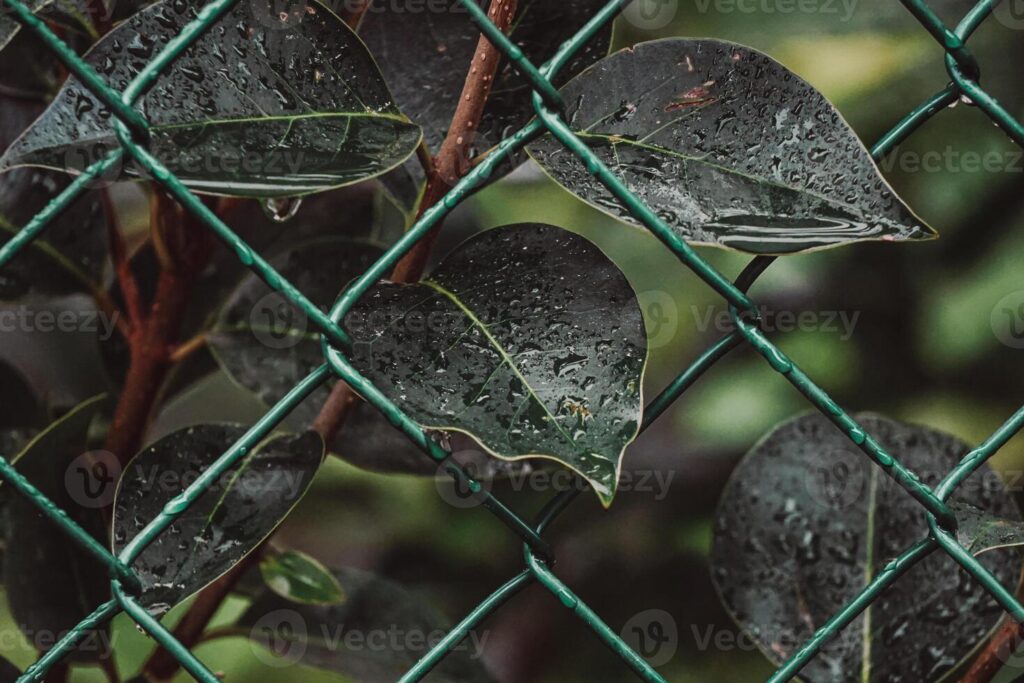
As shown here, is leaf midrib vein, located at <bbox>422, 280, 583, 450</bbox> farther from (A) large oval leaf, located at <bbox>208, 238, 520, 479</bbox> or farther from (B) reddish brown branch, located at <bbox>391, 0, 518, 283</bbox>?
(A) large oval leaf, located at <bbox>208, 238, 520, 479</bbox>

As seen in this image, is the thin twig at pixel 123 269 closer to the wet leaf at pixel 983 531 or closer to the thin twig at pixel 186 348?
the thin twig at pixel 186 348

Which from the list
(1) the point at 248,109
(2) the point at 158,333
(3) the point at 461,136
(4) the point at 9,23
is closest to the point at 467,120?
(3) the point at 461,136

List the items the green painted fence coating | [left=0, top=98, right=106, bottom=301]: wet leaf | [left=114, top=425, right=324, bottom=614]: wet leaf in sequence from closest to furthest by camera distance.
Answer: the green painted fence coating < [left=114, top=425, right=324, bottom=614]: wet leaf < [left=0, top=98, right=106, bottom=301]: wet leaf

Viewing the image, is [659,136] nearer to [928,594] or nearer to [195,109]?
[195,109]

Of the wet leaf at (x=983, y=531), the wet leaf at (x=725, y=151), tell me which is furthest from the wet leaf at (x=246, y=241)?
the wet leaf at (x=983, y=531)

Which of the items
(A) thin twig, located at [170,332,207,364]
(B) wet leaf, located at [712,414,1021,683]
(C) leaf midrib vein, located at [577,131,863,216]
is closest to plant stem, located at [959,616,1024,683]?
(B) wet leaf, located at [712,414,1021,683]

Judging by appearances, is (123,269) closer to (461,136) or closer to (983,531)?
(461,136)
